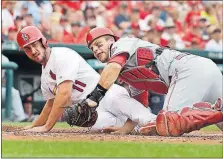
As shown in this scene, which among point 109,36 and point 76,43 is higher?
point 109,36

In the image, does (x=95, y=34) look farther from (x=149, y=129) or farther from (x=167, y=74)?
(x=149, y=129)

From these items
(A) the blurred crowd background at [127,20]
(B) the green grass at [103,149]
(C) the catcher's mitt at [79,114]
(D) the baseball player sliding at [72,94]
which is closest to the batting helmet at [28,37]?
(D) the baseball player sliding at [72,94]

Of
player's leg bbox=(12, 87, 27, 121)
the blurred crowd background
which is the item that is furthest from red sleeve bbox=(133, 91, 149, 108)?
the blurred crowd background

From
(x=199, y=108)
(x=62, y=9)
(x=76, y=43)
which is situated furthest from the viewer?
(x=62, y=9)

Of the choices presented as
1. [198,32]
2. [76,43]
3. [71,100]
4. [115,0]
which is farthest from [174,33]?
[71,100]

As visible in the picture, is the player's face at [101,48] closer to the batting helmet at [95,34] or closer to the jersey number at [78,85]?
the batting helmet at [95,34]

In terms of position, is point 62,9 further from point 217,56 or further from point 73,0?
point 217,56

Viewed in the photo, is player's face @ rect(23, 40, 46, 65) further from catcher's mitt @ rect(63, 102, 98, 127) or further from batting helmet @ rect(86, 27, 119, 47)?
catcher's mitt @ rect(63, 102, 98, 127)

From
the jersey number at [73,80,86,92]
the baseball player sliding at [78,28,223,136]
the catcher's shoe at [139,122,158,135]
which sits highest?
the baseball player sliding at [78,28,223,136]
